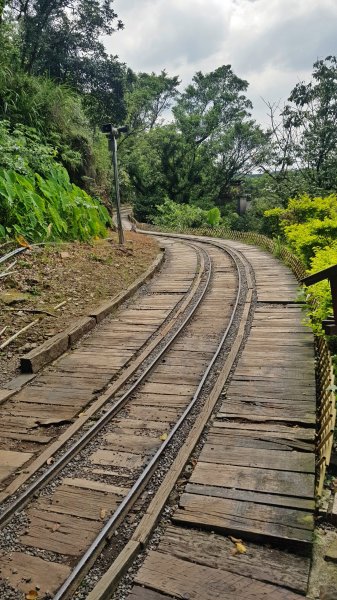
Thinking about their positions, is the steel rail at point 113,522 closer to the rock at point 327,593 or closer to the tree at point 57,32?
the rock at point 327,593

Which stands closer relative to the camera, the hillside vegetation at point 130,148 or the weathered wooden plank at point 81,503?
the weathered wooden plank at point 81,503

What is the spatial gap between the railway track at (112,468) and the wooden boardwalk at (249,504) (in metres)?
0.25

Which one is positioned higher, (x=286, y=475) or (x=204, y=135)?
(x=204, y=135)

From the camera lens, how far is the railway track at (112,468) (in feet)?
9.53

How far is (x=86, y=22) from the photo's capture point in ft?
62.2

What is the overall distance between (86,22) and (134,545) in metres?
21.9

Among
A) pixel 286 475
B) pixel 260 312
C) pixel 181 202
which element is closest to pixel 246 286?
pixel 260 312

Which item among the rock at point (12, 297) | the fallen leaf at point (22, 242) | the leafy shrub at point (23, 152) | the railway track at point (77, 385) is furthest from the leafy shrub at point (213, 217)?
the rock at point (12, 297)

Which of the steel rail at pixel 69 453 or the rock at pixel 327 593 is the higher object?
the steel rail at pixel 69 453

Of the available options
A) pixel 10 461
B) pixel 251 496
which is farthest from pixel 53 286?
pixel 251 496

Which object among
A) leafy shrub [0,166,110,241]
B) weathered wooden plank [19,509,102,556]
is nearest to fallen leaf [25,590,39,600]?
weathered wooden plank [19,509,102,556]

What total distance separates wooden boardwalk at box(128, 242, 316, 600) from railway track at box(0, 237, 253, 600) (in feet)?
0.82

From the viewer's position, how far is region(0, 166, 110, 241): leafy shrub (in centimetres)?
988

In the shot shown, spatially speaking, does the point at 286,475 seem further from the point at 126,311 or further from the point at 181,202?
the point at 181,202
